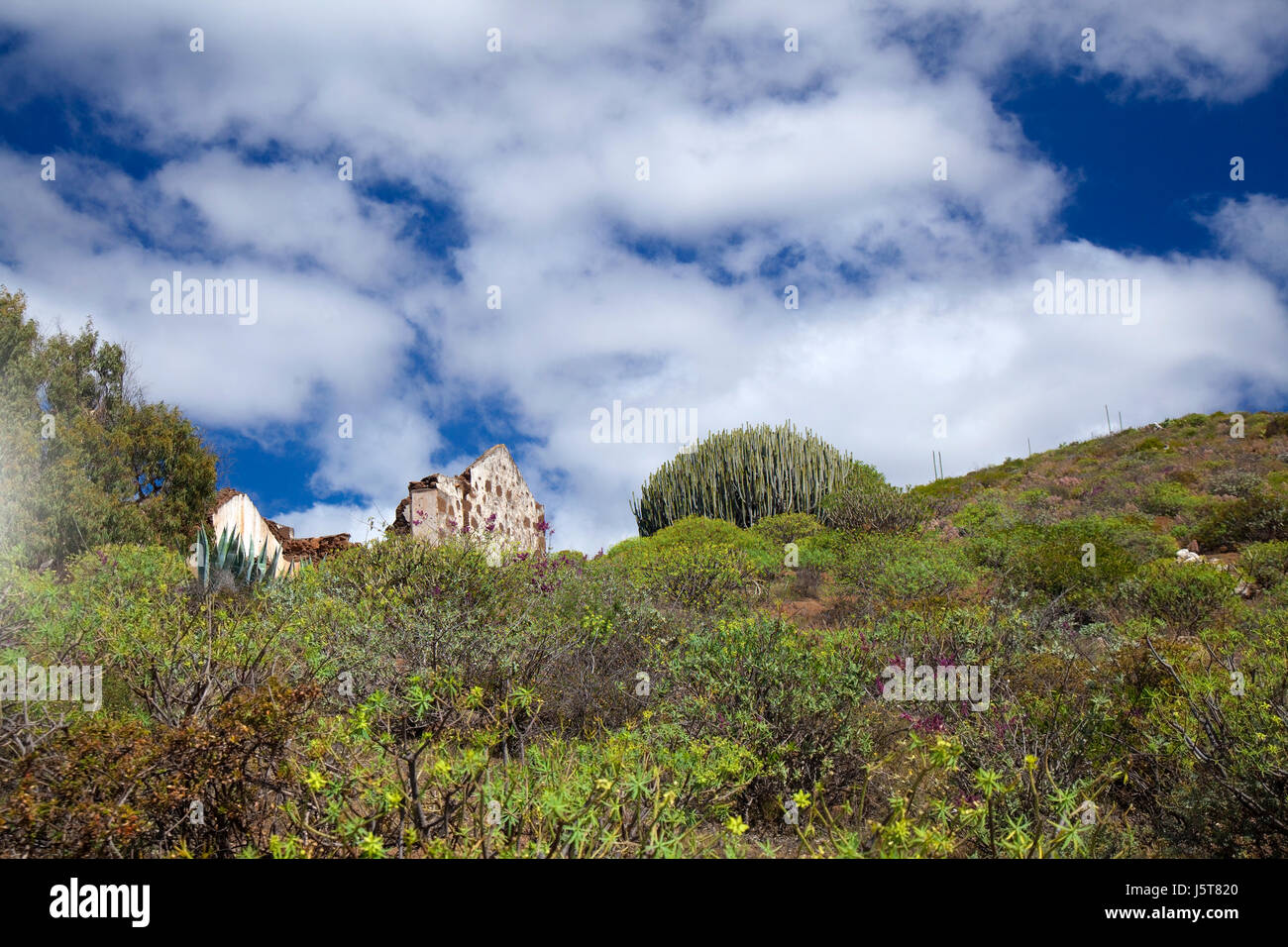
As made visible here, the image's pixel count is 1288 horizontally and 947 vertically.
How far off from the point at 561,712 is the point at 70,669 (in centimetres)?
290

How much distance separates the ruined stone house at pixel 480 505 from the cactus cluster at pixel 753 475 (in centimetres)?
527

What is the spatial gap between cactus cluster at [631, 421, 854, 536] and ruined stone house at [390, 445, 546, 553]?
5.27 meters

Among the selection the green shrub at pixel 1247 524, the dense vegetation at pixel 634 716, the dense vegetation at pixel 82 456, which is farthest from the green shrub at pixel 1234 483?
the dense vegetation at pixel 82 456

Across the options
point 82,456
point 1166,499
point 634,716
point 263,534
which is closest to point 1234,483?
point 1166,499

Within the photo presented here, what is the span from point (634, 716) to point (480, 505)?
9.21 m

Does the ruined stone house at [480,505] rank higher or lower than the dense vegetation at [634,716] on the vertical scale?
higher

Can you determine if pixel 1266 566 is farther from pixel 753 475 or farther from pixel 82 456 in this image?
pixel 82 456

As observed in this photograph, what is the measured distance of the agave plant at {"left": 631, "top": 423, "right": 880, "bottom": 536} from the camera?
1933cm

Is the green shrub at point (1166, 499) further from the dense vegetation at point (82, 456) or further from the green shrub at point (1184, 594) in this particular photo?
the dense vegetation at point (82, 456)

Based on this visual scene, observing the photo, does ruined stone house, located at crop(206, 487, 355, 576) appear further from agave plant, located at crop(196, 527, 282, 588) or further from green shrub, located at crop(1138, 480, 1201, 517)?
green shrub, located at crop(1138, 480, 1201, 517)

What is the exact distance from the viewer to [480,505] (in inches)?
553

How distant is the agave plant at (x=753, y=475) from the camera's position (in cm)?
1933

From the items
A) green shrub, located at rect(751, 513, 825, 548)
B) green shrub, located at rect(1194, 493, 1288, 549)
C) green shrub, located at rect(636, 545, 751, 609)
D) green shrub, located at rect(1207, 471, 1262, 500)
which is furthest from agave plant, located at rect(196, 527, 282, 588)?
green shrub, located at rect(1207, 471, 1262, 500)

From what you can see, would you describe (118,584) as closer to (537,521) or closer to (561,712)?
(561,712)
